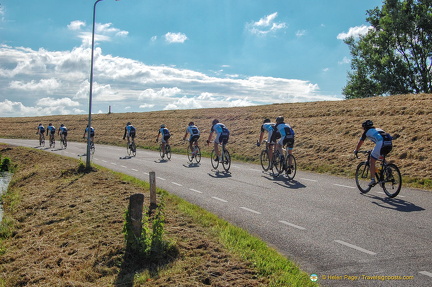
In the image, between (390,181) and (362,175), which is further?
(362,175)

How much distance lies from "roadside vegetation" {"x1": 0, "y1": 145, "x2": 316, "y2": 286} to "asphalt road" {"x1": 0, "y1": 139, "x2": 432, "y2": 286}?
0.55 metres

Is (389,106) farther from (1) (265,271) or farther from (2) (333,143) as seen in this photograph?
(1) (265,271)

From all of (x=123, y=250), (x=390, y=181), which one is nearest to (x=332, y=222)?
(x=390, y=181)

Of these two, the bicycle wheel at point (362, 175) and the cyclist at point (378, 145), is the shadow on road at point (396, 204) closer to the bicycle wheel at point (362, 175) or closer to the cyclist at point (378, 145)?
the cyclist at point (378, 145)

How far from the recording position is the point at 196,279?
507 cm

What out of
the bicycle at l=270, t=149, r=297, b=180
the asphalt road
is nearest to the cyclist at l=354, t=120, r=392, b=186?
the asphalt road

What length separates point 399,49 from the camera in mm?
45812

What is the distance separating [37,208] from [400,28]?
139 feet

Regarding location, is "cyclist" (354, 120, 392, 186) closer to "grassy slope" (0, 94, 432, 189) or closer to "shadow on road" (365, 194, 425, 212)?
"shadow on road" (365, 194, 425, 212)

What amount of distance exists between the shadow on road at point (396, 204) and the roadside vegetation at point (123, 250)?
13.3 ft

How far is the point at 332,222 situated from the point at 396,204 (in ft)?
8.12

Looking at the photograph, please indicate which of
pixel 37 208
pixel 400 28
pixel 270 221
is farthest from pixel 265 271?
pixel 400 28

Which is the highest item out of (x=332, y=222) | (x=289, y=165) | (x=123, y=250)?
(x=289, y=165)

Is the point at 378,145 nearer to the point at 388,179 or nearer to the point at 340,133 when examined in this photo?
the point at 388,179
